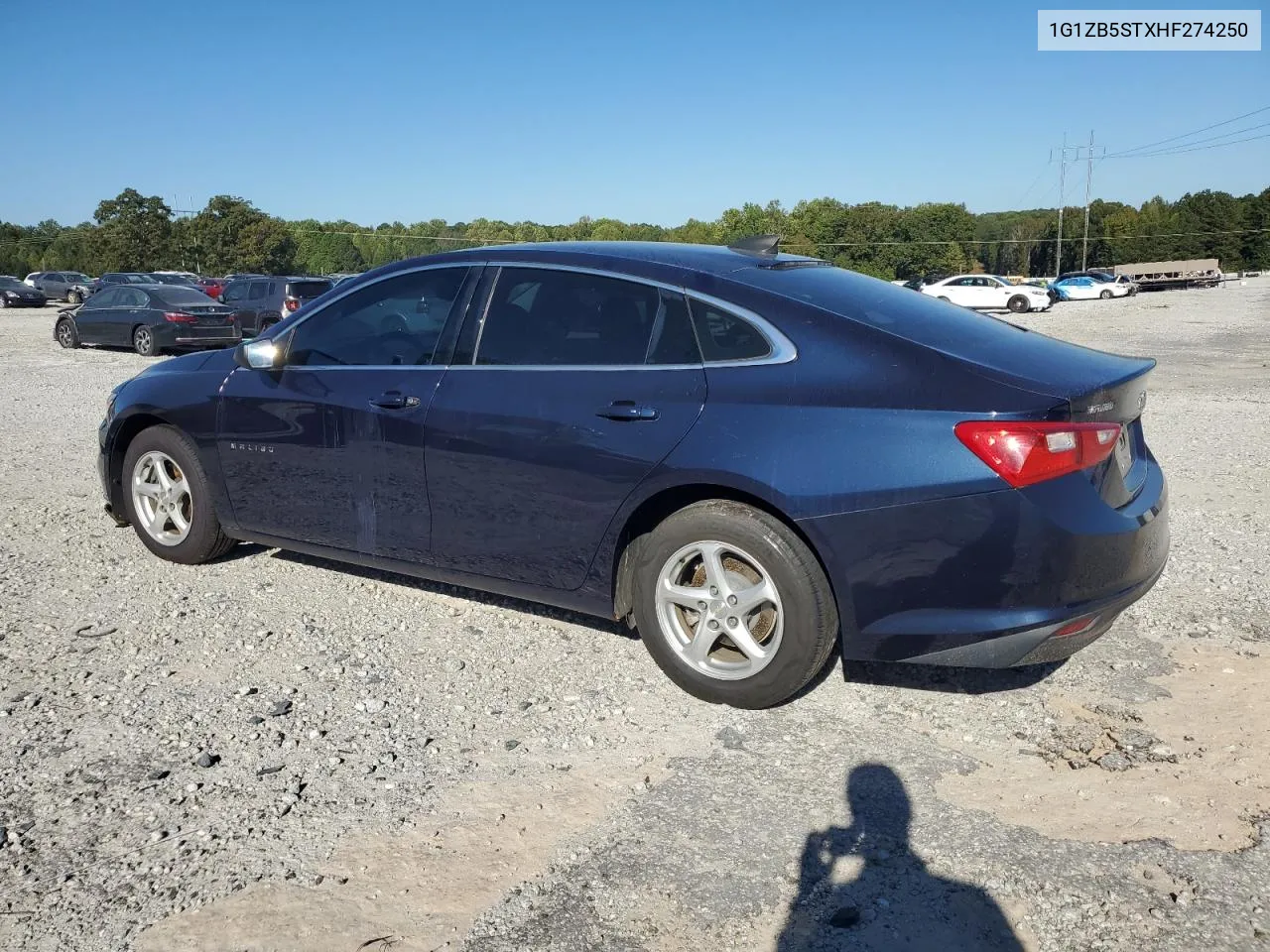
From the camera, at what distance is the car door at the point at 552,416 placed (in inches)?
157

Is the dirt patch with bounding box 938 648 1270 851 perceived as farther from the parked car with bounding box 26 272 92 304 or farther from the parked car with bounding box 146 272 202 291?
the parked car with bounding box 26 272 92 304

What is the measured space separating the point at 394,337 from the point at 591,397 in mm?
1206

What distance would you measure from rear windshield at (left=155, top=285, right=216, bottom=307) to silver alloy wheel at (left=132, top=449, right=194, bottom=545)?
1644 cm

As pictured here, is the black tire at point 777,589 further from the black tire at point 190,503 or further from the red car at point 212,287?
the red car at point 212,287

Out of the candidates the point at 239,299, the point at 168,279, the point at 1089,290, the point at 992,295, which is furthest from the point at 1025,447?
the point at 1089,290

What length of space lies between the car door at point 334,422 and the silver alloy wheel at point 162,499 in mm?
524

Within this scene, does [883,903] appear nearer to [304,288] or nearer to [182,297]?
[182,297]

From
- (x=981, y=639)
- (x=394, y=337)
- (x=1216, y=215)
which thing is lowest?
(x=981, y=639)

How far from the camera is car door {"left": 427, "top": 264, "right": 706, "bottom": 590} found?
13.1 ft

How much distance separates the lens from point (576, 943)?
8.64ft

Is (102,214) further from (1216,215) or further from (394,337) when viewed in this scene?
(1216,215)

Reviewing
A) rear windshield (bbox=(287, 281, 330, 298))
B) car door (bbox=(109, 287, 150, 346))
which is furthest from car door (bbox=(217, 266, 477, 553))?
rear windshield (bbox=(287, 281, 330, 298))

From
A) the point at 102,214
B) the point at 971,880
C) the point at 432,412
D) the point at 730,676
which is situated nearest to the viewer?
the point at 971,880

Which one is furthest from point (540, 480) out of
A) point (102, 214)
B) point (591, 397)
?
point (102, 214)
